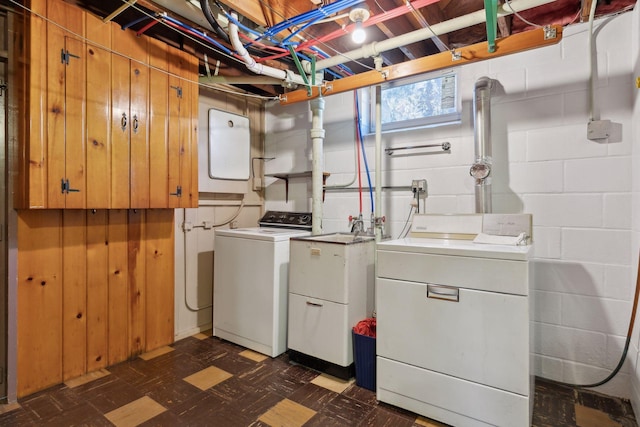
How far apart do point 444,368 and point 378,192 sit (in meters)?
1.29

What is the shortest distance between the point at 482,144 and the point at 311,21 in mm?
1274

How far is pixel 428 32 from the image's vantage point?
198 centimetres

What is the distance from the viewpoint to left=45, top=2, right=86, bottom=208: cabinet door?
6.02 feet

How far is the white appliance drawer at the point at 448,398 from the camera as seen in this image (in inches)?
59.8

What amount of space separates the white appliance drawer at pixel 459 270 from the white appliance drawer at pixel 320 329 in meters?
0.49

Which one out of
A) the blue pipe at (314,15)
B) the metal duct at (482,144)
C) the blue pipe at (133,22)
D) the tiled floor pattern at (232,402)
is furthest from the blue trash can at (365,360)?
the blue pipe at (133,22)

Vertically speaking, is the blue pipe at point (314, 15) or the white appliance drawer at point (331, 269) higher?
the blue pipe at point (314, 15)

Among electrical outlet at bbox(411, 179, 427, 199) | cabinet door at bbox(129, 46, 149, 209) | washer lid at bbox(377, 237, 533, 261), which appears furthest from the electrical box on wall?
washer lid at bbox(377, 237, 533, 261)

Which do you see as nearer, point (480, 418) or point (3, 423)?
point (480, 418)

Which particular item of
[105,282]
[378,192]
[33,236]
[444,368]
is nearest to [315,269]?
[378,192]

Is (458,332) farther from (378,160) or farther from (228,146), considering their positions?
(228,146)

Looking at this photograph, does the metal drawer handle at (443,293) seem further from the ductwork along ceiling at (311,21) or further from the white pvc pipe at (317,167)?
the ductwork along ceiling at (311,21)

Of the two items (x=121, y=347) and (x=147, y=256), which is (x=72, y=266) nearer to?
(x=147, y=256)

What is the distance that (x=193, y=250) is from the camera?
9.58 feet
